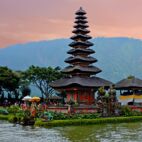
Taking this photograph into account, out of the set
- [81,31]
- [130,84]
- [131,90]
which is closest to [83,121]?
[130,84]

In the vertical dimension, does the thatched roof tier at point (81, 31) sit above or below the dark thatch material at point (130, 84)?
above

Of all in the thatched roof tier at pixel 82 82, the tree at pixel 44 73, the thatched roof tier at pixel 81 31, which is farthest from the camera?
the tree at pixel 44 73

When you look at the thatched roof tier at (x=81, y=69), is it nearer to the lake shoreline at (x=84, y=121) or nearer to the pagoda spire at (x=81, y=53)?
the pagoda spire at (x=81, y=53)

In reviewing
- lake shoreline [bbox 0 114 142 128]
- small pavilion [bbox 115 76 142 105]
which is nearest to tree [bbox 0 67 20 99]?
small pavilion [bbox 115 76 142 105]

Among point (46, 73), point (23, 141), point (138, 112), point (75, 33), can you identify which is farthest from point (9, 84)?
point (23, 141)

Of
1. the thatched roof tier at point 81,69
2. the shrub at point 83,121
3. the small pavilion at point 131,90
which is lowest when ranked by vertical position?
the shrub at point 83,121

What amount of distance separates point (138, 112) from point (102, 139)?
2145 centimetres

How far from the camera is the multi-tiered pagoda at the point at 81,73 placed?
5822 cm

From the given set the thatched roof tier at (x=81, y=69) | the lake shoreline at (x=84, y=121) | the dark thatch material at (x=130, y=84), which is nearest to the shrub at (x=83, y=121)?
the lake shoreline at (x=84, y=121)

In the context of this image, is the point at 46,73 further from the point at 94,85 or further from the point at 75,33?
the point at 94,85

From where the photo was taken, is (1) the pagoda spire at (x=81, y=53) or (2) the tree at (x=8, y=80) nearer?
(1) the pagoda spire at (x=81, y=53)

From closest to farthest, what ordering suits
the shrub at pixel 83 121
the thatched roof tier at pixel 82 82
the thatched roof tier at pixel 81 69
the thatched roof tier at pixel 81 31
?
the shrub at pixel 83 121, the thatched roof tier at pixel 82 82, the thatched roof tier at pixel 81 69, the thatched roof tier at pixel 81 31

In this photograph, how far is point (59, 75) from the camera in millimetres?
82562

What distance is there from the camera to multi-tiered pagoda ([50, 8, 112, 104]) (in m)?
58.2
